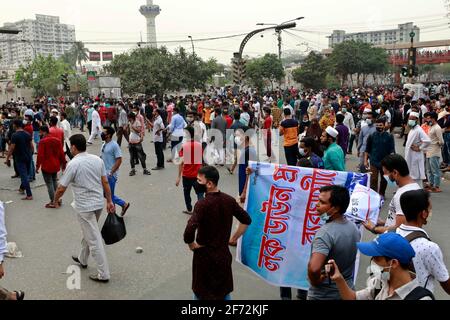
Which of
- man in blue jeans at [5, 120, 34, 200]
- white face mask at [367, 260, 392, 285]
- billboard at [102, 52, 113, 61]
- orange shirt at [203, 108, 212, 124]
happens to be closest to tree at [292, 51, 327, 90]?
orange shirt at [203, 108, 212, 124]

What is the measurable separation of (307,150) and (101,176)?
8.62 feet

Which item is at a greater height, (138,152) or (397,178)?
(397,178)

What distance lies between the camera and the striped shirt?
5031mm

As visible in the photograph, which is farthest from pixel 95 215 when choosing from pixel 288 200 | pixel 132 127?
pixel 132 127

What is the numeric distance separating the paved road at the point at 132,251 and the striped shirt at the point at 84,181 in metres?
0.94

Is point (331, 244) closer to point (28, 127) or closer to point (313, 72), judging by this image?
point (28, 127)

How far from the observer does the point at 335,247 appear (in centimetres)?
308

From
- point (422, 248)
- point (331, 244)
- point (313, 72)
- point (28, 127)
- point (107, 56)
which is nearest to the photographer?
point (422, 248)

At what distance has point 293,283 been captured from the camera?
14.6 ft

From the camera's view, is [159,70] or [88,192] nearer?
[88,192]

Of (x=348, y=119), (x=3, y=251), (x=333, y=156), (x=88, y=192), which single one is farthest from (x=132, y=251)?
(x=348, y=119)

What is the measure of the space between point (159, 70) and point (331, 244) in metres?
35.2

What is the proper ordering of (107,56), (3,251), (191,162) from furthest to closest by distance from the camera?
(107,56) < (191,162) < (3,251)

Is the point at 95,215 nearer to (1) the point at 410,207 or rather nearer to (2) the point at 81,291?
(2) the point at 81,291
